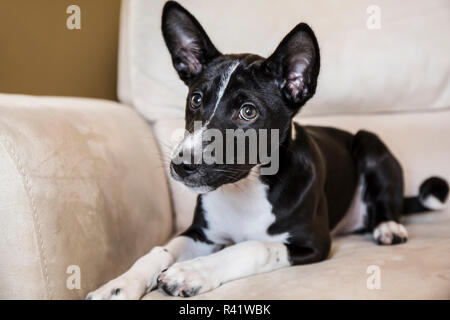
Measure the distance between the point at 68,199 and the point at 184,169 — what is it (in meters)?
0.36

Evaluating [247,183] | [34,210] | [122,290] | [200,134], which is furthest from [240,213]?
[34,210]

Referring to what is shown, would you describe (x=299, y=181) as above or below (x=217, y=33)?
below

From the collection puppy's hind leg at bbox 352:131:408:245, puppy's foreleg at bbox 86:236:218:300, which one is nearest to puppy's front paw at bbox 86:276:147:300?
puppy's foreleg at bbox 86:236:218:300

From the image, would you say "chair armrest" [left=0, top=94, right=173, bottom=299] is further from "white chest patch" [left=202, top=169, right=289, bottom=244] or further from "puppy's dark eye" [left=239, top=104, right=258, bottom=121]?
"puppy's dark eye" [left=239, top=104, right=258, bottom=121]

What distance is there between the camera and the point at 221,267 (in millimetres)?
1364

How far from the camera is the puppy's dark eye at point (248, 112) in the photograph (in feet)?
4.76

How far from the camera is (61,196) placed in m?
1.38

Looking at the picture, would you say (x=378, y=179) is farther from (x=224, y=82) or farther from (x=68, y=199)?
(x=68, y=199)

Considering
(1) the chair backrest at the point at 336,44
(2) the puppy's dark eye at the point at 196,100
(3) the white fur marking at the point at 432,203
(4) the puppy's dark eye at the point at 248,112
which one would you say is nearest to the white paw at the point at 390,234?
(3) the white fur marking at the point at 432,203

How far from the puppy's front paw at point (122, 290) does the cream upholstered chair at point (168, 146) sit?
0.06 metres

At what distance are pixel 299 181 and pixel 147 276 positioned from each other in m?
0.58

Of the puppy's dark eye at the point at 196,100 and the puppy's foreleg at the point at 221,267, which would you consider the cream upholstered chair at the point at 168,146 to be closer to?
the puppy's foreleg at the point at 221,267
